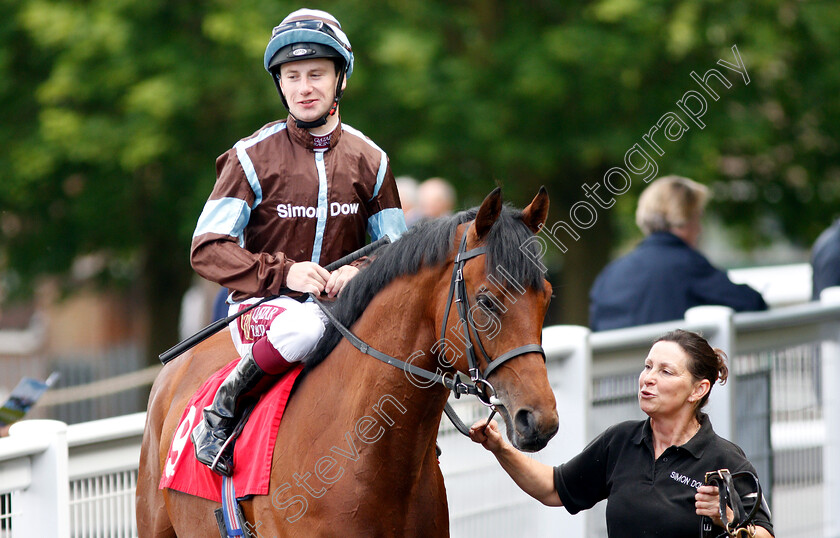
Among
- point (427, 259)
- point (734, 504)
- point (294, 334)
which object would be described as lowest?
point (734, 504)

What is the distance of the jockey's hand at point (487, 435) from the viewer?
10.6ft

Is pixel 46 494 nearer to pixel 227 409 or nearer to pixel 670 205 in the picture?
pixel 227 409

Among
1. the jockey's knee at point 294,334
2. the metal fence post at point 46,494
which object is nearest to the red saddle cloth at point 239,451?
the jockey's knee at point 294,334

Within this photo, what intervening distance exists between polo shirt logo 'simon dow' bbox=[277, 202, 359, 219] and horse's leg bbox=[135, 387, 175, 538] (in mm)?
1139

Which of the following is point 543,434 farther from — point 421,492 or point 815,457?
point 815,457

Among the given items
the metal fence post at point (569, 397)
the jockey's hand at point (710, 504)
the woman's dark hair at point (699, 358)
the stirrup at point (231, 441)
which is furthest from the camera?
the metal fence post at point (569, 397)

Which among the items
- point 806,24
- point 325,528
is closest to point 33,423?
point 325,528

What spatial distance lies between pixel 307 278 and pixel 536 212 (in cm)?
81

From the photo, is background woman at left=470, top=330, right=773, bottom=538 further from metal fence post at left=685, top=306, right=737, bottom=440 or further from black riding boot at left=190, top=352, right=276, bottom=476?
metal fence post at left=685, top=306, right=737, bottom=440

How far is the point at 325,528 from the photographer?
123 inches

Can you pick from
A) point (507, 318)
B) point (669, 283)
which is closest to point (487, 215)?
point (507, 318)

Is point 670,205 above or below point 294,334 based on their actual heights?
above

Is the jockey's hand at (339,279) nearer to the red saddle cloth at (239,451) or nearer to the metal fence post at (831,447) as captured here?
the red saddle cloth at (239,451)

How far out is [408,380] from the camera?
315cm
